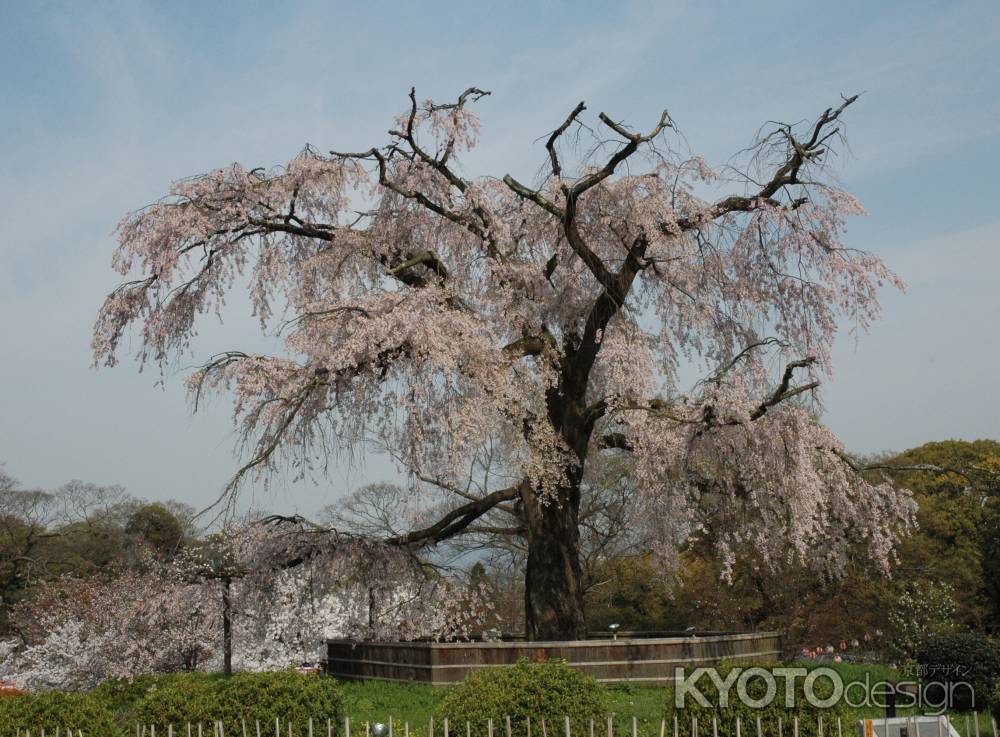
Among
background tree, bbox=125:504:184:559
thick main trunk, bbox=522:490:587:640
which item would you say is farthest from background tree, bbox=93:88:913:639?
background tree, bbox=125:504:184:559

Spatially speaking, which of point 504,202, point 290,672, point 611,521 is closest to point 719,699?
point 290,672

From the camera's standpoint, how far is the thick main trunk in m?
16.6

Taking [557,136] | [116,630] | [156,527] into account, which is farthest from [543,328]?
[156,527]

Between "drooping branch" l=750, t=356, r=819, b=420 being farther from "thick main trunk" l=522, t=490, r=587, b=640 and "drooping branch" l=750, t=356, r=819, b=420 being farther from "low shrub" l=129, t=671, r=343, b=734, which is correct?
"low shrub" l=129, t=671, r=343, b=734

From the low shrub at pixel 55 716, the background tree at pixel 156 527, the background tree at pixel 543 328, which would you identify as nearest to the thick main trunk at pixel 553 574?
the background tree at pixel 543 328

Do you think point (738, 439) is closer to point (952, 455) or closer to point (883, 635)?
point (883, 635)

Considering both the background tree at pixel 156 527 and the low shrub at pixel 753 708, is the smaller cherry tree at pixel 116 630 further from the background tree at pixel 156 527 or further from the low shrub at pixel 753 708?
the background tree at pixel 156 527

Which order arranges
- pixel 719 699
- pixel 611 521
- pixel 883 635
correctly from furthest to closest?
pixel 611 521 < pixel 883 635 < pixel 719 699

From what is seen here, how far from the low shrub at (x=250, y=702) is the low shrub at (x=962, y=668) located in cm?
854

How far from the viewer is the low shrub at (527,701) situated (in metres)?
8.54

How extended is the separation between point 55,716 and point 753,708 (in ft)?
23.0

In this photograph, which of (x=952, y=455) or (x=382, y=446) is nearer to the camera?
(x=382, y=446)

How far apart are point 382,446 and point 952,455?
34719mm

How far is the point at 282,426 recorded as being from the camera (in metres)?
14.0
